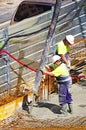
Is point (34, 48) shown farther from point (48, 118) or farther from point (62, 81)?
point (48, 118)

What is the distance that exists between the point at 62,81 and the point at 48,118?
93 cm

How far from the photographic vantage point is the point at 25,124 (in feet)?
35.9

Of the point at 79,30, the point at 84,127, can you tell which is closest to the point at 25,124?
the point at 84,127

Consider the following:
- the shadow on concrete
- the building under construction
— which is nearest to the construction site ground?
the shadow on concrete

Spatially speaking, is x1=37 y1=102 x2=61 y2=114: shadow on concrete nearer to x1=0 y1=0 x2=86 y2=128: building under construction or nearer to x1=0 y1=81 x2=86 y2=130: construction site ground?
x1=0 y1=81 x2=86 y2=130: construction site ground

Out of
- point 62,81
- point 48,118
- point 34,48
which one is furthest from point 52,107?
point 34,48

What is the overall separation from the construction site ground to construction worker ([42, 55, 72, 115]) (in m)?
0.29

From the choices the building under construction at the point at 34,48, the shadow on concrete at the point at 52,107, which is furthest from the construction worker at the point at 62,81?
the building under construction at the point at 34,48

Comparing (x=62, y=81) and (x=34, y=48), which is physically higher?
(x=34, y=48)

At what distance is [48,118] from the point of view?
36.7 feet

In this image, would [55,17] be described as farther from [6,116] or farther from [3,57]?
[6,116]

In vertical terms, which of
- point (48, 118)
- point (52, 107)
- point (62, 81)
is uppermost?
point (62, 81)

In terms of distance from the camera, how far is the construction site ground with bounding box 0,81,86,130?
1072cm

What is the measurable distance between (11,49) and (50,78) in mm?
1334
